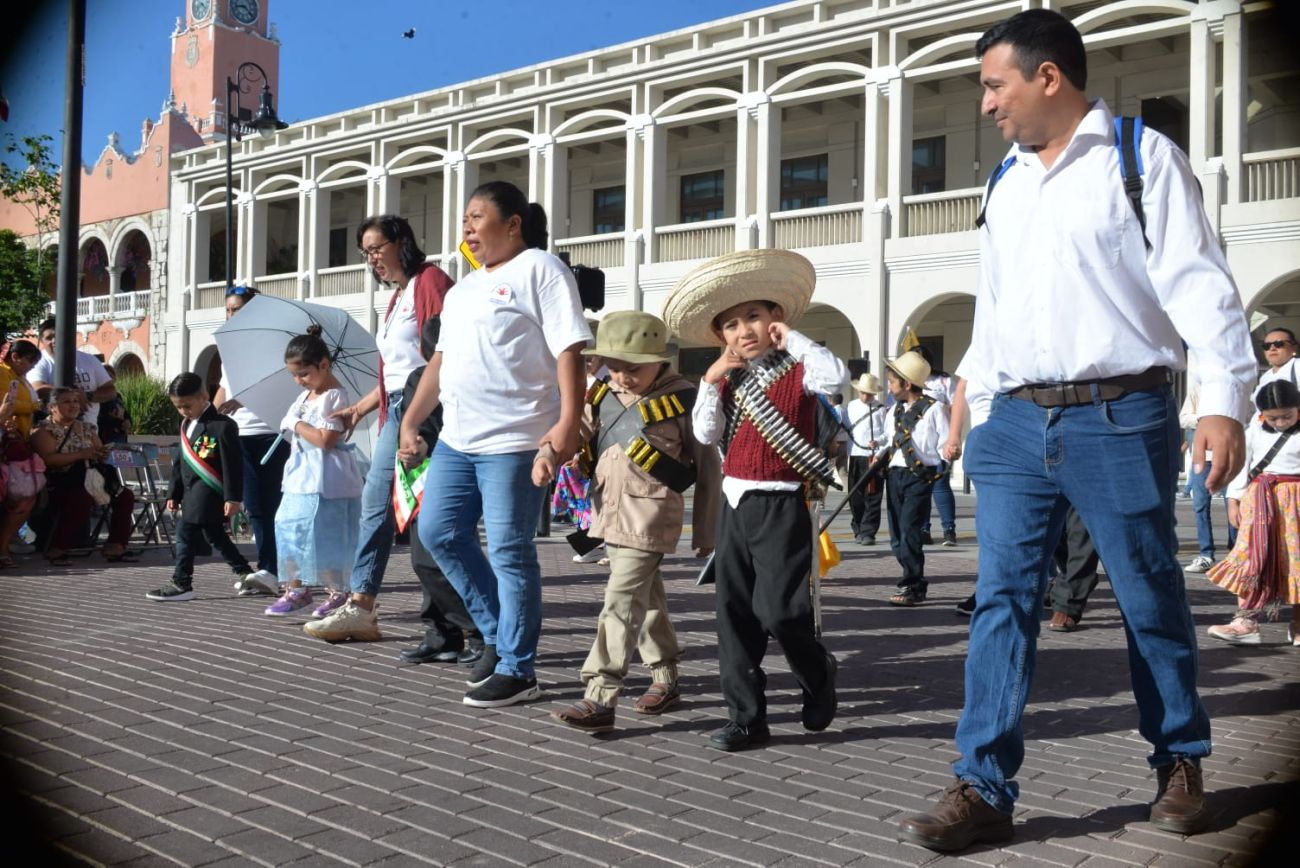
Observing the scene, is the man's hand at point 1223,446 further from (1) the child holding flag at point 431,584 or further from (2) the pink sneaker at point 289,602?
(2) the pink sneaker at point 289,602

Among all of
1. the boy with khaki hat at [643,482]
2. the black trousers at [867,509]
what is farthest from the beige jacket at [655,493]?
the black trousers at [867,509]

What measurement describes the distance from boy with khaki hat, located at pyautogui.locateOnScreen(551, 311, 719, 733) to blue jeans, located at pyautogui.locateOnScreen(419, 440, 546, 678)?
0.92 feet

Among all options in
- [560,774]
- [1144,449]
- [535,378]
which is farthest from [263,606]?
[1144,449]

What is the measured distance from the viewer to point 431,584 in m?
5.64

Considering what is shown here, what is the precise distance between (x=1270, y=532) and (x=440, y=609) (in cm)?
460

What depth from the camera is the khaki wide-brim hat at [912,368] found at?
28.6 ft

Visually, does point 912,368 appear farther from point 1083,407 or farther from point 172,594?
point 1083,407

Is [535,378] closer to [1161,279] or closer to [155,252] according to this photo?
[1161,279]

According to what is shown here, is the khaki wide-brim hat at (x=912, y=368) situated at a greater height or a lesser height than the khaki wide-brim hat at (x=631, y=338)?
greater

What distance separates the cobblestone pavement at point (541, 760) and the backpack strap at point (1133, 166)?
65.3 inches

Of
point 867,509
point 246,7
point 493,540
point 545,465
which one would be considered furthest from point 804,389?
point 867,509

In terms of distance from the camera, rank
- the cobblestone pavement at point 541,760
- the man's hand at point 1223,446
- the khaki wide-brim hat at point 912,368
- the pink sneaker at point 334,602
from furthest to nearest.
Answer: the khaki wide-brim hat at point 912,368 → the pink sneaker at point 334,602 → the cobblestone pavement at point 541,760 → the man's hand at point 1223,446

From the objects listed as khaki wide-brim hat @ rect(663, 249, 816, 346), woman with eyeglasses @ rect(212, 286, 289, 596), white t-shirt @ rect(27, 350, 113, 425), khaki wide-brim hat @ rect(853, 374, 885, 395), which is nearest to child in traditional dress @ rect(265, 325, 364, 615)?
woman with eyeglasses @ rect(212, 286, 289, 596)

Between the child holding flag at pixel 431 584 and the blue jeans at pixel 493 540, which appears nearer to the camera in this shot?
the blue jeans at pixel 493 540
